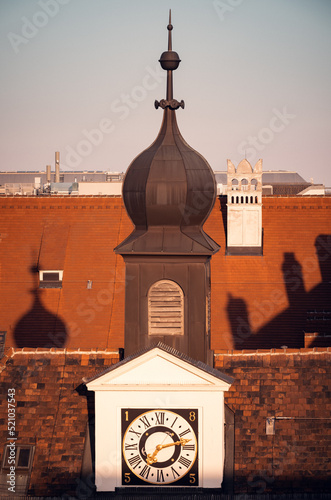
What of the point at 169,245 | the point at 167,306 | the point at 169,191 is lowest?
the point at 167,306

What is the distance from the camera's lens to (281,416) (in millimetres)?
19797

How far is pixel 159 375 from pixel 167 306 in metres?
1.98

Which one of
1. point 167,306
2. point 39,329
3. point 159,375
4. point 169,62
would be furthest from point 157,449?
point 39,329

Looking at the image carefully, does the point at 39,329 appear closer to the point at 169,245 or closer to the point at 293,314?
the point at 293,314

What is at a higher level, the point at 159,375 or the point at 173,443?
the point at 159,375

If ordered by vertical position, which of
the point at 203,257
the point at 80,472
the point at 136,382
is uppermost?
the point at 203,257

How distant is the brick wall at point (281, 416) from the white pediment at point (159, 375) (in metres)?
1.31

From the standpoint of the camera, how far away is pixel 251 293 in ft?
134

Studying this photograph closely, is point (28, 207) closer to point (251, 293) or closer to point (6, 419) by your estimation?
point (251, 293)

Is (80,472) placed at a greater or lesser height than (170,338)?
lesser

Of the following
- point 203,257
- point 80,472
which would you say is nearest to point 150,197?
point 203,257

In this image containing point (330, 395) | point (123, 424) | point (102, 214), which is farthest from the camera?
point (102, 214)

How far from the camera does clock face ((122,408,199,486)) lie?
18516mm

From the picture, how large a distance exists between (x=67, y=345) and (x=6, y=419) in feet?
61.6
